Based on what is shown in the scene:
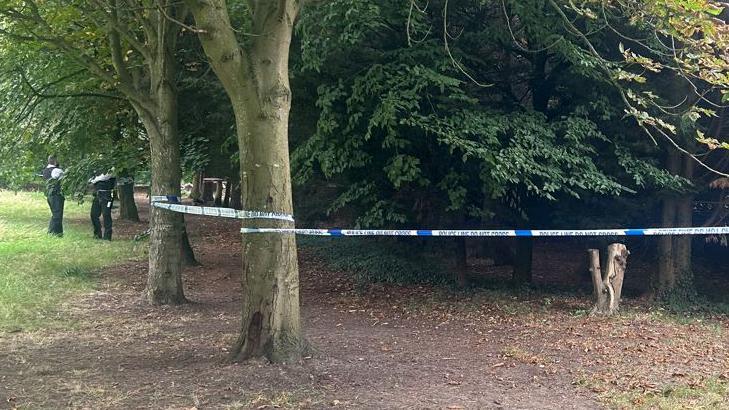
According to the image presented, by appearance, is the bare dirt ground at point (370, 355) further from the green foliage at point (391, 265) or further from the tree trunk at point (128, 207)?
the tree trunk at point (128, 207)

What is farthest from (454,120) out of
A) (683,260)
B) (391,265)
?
(683,260)

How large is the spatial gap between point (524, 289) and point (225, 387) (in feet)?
25.3

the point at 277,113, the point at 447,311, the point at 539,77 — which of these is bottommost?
the point at 447,311

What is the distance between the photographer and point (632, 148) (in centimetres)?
1076

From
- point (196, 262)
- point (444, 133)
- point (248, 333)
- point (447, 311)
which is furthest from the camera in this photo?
point (196, 262)

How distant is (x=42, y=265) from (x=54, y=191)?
3743mm

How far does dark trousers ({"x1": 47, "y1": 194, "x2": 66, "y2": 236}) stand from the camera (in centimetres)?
1569

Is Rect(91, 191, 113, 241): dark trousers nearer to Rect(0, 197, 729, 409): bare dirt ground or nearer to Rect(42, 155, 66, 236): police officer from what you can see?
Rect(42, 155, 66, 236): police officer

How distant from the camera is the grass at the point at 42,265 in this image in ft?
28.6

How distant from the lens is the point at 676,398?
18.0 ft

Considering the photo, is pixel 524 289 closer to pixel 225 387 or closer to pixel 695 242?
pixel 695 242

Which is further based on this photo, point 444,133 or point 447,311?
point 447,311

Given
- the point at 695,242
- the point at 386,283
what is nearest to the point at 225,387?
the point at 386,283

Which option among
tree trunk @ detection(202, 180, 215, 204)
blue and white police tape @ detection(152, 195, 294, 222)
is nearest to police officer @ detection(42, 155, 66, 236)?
blue and white police tape @ detection(152, 195, 294, 222)
